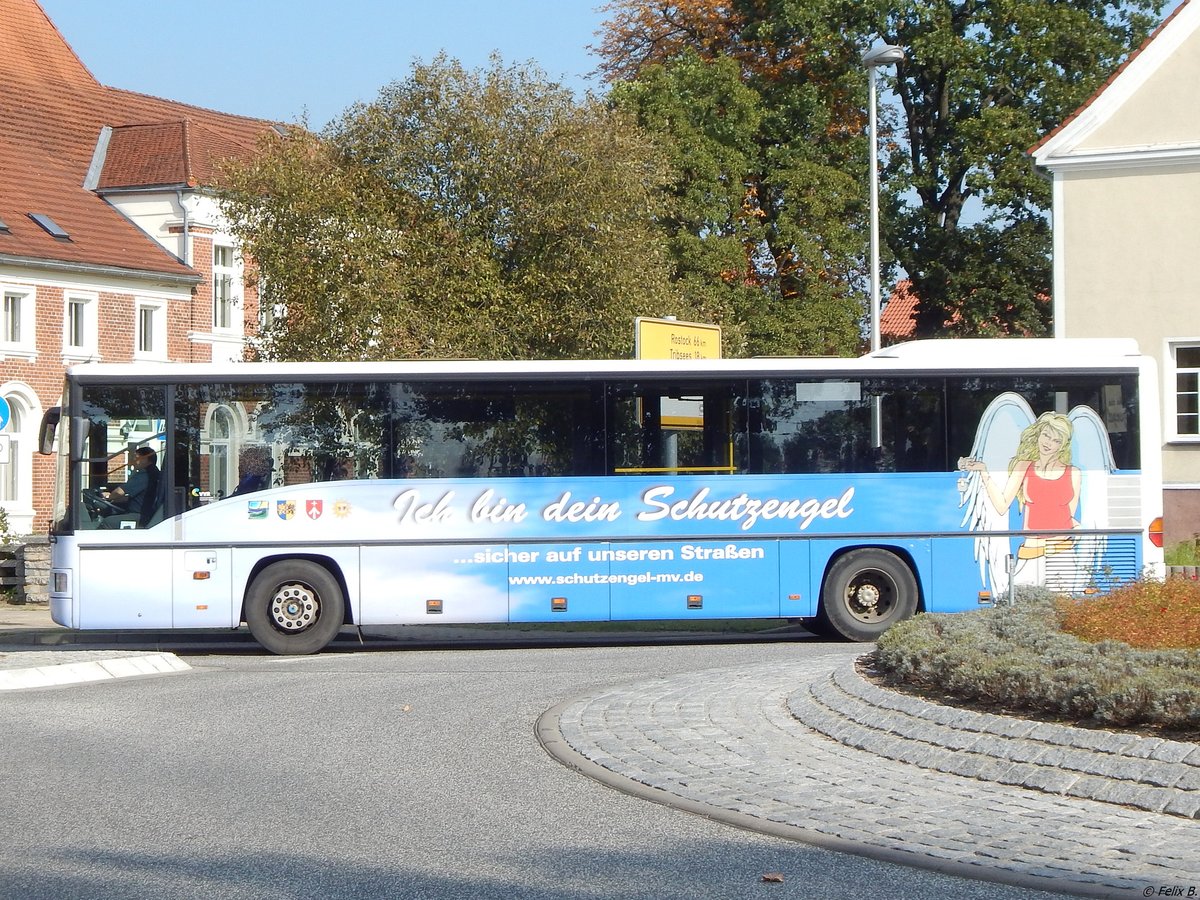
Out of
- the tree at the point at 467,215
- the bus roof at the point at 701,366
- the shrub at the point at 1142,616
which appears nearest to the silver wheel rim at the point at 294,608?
the bus roof at the point at 701,366

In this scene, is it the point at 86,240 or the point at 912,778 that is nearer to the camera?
the point at 912,778

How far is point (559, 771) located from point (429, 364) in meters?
9.07

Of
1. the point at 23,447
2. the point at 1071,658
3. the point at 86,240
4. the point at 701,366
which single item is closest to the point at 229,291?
the point at 86,240

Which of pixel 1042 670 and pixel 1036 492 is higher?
pixel 1036 492

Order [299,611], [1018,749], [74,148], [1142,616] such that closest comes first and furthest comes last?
[1018,749]
[1142,616]
[299,611]
[74,148]

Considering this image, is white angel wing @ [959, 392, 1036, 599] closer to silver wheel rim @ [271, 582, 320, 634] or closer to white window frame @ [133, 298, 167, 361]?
silver wheel rim @ [271, 582, 320, 634]

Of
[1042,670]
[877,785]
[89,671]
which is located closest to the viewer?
[877,785]

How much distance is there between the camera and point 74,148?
49.8 m

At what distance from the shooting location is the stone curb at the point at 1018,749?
7977 millimetres

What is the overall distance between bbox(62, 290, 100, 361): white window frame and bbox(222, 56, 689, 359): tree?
1628 cm

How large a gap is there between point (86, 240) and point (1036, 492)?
33592 mm

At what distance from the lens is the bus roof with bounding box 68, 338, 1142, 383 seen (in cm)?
1780

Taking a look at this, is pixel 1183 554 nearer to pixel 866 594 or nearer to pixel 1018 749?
pixel 866 594

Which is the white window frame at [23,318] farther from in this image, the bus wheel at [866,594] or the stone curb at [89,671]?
the bus wheel at [866,594]
